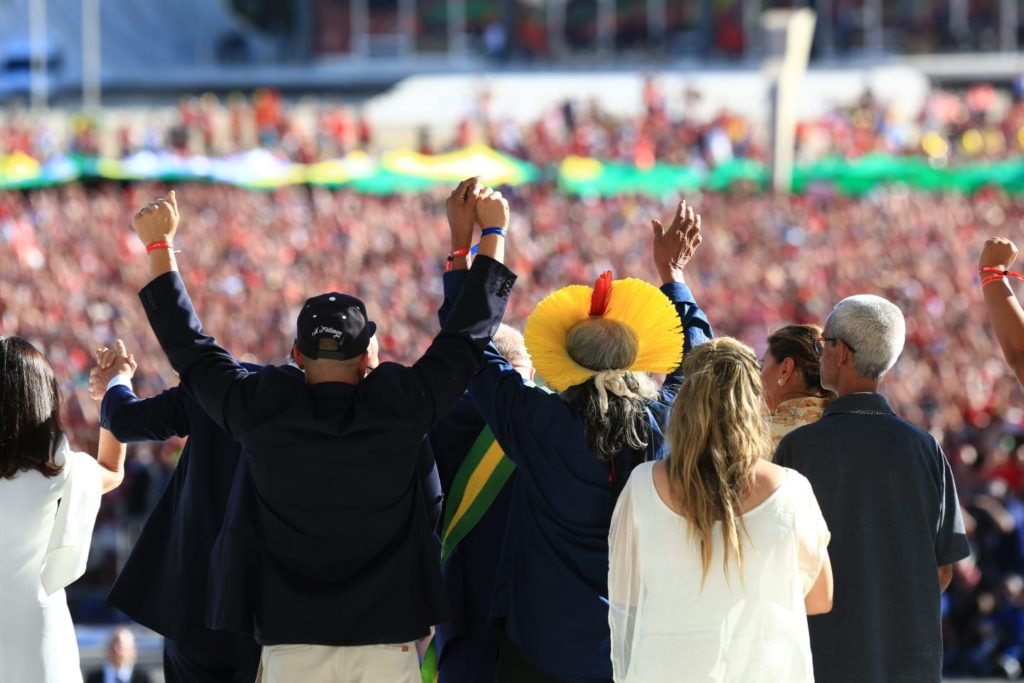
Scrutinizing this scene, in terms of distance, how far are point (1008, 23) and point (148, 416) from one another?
41.8 metres

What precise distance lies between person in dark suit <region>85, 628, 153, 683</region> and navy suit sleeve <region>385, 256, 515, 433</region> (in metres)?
4.29

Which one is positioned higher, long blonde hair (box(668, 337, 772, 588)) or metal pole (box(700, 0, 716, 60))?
metal pole (box(700, 0, 716, 60))

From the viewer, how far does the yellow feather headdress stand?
4.13 meters

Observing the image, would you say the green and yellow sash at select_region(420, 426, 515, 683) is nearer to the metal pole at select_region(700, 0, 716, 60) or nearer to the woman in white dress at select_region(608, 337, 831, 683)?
the woman in white dress at select_region(608, 337, 831, 683)

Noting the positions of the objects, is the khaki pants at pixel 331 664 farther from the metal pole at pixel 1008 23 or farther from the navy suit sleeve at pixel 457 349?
the metal pole at pixel 1008 23

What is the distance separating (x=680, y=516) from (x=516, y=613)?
0.70 metres

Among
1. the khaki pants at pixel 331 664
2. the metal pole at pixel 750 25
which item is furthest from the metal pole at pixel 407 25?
the khaki pants at pixel 331 664

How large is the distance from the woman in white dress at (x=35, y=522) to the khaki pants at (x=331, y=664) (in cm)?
54

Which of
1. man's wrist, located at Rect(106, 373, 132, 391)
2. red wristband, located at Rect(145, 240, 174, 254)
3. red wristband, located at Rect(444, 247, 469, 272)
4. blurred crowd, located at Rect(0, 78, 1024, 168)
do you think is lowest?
man's wrist, located at Rect(106, 373, 132, 391)

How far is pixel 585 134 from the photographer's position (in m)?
31.9

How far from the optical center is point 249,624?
12.8 ft

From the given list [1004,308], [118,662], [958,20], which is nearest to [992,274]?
[1004,308]

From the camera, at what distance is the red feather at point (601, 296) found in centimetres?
415

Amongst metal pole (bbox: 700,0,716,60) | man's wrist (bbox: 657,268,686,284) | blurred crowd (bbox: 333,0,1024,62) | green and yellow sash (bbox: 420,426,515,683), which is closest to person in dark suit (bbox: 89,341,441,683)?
green and yellow sash (bbox: 420,426,515,683)
